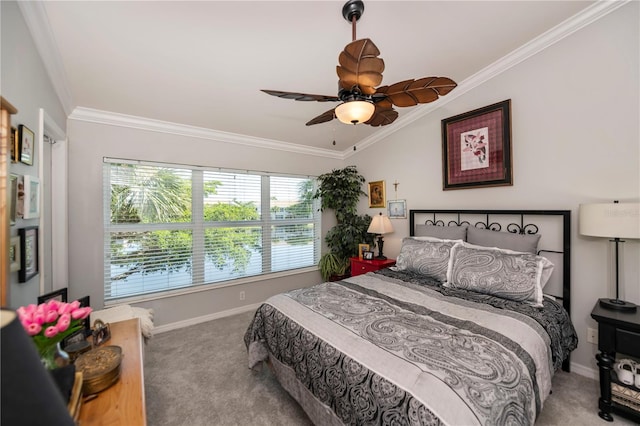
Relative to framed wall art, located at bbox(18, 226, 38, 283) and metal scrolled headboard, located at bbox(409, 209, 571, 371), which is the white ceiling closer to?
framed wall art, located at bbox(18, 226, 38, 283)

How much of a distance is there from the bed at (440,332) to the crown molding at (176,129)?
2378mm

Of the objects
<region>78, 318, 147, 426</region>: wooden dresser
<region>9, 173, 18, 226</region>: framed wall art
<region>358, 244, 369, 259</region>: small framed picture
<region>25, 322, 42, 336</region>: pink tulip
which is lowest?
<region>78, 318, 147, 426</region>: wooden dresser

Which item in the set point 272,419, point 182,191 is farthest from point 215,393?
point 182,191

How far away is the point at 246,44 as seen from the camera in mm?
2035

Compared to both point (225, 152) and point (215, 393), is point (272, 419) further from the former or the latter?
point (225, 152)

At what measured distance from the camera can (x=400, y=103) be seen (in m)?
1.88

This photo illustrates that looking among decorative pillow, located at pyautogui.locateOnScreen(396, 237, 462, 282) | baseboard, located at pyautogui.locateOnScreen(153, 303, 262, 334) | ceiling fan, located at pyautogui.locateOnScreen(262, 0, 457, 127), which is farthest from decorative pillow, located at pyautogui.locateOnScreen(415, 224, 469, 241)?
baseboard, located at pyautogui.locateOnScreen(153, 303, 262, 334)

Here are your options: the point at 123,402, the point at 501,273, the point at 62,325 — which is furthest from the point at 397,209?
the point at 62,325

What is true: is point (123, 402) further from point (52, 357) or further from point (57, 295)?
point (57, 295)

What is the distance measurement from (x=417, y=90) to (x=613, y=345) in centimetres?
214

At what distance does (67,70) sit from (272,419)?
10.4 ft

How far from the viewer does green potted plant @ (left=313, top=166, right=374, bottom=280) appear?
410cm

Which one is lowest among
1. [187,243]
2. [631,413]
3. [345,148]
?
[631,413]

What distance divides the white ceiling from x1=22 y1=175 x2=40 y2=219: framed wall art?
0.93 metres
